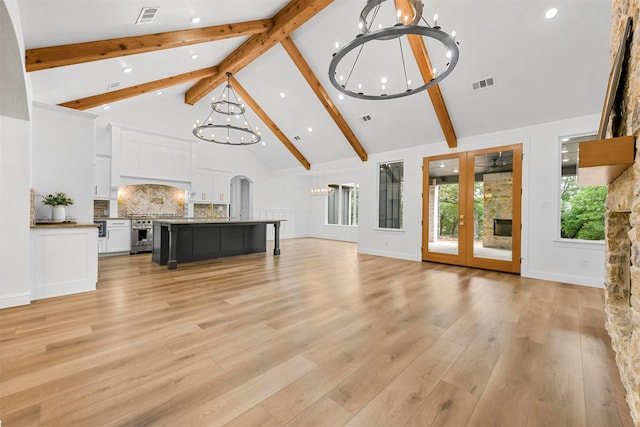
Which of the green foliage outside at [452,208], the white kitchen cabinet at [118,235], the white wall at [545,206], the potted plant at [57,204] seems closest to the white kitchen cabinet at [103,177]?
the white kitchen cabinet at [118,235]

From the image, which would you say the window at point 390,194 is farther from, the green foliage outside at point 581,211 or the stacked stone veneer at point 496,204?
the green foliage outside at point 581,211

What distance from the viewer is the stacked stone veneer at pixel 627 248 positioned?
52.7 inches

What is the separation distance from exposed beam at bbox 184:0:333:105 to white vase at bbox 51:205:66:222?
4.29 m

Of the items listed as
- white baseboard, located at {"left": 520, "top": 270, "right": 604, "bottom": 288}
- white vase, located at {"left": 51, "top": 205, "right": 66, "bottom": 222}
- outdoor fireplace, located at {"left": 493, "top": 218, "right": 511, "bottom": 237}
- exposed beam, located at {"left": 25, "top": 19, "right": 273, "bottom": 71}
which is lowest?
white baseboard, located at {"left": 520, "top": 270, "right": 604, "bottom": 288}

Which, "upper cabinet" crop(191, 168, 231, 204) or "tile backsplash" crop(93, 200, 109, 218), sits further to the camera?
"upper cabinet" crop(191, 168, 231, 204)

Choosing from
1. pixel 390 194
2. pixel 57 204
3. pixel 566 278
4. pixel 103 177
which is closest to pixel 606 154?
pixel 566 278

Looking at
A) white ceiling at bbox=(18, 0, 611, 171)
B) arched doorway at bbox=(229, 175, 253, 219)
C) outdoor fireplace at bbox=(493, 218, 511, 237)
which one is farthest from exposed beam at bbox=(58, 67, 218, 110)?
outdoor fireplace at bbox=(493, 218, 511, 237)

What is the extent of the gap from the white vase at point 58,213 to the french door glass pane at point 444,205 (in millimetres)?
6814

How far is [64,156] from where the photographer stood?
401 centimetres

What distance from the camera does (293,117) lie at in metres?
7.45

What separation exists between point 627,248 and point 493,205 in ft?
10.7

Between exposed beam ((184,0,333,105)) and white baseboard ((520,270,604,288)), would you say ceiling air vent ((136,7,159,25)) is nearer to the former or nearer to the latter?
exposed beam ((184,0,333,105))

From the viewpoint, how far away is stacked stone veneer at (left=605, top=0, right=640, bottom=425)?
4.39 ft

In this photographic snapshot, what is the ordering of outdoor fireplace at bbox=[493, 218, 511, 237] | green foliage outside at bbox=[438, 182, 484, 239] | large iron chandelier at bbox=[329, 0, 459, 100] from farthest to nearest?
green foliage outside at bbox=[438, 182, 484, 239]
outdoor fireplace at bbox=[493, 218, 511, 237]
large iron chandelier at bbox=[329, 0, 459, 100]
